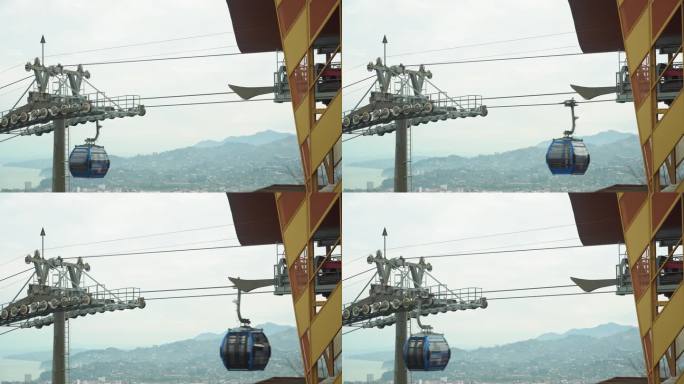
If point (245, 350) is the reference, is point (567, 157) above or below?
above

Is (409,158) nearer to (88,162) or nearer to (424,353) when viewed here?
(424,353)

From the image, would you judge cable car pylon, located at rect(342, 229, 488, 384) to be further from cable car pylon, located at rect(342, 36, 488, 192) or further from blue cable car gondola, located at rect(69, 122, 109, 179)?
blue cable car gondola, located at rect(69, 122, 109, 179)

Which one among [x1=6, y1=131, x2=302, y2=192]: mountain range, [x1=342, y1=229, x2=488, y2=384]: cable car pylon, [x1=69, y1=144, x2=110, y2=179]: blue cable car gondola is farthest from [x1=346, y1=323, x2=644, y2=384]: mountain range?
[x1=69, y1=144, x2=110, y2=179]: blue cable car gondola

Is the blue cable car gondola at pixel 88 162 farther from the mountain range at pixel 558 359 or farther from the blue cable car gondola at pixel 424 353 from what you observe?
the mountain range at pixel 558 359

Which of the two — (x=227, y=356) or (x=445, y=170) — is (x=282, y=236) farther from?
(x=445, y=170)

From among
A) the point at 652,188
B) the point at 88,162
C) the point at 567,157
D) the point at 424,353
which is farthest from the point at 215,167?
the point at 652,188

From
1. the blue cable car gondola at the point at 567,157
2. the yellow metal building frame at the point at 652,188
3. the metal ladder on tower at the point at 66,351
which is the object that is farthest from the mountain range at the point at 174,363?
the yellow metal building frame at the point at 652,188
